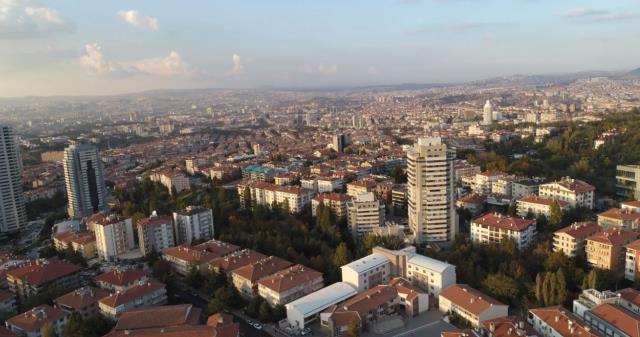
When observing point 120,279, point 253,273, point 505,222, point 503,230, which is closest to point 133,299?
point 120,279

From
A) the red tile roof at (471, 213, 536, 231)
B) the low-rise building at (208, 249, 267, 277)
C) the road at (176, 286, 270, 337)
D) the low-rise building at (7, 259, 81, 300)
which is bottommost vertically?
the road at (176, 286, 270, 337)

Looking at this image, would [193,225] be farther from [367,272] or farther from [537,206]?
[537,206]

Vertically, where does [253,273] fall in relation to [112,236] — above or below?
above

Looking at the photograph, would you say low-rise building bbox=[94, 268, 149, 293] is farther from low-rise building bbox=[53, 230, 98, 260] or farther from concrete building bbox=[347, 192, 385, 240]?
concrete building bbox=[347, 192, 385, 240]

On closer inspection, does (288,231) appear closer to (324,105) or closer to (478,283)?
(478,283)

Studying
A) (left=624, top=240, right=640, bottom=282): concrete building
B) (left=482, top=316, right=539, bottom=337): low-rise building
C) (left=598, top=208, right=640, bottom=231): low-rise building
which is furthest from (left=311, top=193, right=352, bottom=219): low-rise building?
(left=482, top=316, right=539, bottom=337): low-rise building

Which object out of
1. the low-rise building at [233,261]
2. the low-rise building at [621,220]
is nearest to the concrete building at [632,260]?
the low-rise building at [621,220]
